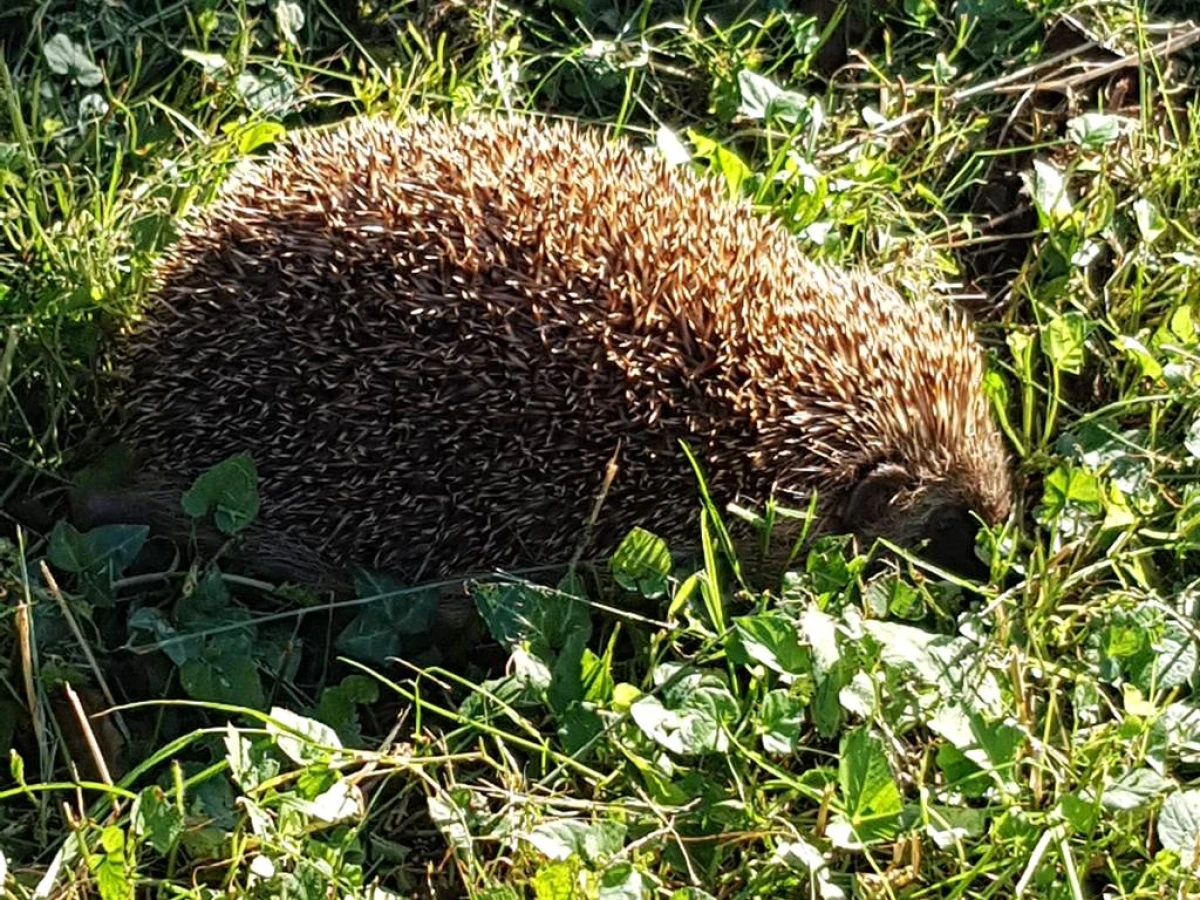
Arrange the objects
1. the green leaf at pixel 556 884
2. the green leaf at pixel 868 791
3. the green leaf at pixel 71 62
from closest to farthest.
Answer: the green leaf at pixel 556 884
the green leaf at pixel 868 791
the green leaf at pixel 71 62

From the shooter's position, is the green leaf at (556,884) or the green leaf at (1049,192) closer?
the green leaf at (556,884)

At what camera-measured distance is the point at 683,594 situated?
11.8 ft

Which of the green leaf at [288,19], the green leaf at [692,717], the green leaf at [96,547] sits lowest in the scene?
the green leaf at [692,717]

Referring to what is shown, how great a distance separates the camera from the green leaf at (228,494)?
3.77 meters

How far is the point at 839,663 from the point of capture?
345 cm

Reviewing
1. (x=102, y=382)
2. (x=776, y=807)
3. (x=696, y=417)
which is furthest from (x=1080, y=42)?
(x=102, y=382)

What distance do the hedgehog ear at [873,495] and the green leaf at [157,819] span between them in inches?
70.3

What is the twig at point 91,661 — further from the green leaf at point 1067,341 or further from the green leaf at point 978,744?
the green leaf at point 1067,341

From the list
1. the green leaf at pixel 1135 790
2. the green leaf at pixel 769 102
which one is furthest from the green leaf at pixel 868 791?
the green leaf at pixel 769 102

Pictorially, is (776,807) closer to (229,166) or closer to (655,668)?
(655,668)

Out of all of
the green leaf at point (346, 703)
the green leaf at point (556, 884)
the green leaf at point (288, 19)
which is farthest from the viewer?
the green leaf at point (288, 19)

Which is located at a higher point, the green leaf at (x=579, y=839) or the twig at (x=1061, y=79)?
the twig at (x=1061, y=79)

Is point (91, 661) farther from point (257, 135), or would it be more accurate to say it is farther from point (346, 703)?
point (257, 135)

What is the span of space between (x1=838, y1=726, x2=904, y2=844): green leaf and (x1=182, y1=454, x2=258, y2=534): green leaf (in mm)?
1563
